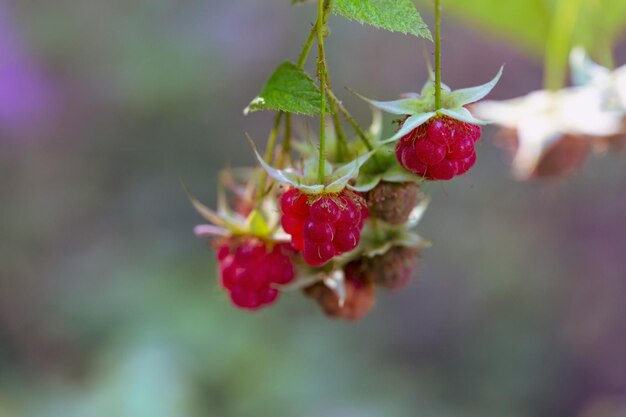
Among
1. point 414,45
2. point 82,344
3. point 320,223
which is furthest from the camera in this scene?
point 414,45

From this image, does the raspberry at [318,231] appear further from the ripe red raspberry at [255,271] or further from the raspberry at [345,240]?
the ripe red raspberry at [255,271]

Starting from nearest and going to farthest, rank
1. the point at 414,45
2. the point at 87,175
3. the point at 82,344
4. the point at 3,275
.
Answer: the point at 82,344 < the point at 3,275 < the point at 87,175 < the point at 414,45

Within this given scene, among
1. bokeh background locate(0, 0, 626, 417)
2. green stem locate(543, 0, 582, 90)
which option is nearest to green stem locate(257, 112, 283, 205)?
green stem locate(543, 0, 582, 90)

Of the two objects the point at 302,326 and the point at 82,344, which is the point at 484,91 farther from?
the point at 82,344

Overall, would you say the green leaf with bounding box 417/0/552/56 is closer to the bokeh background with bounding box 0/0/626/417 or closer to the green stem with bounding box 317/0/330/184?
the green stem with bounding box 317/0/330/184

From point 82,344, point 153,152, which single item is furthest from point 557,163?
point 153,152

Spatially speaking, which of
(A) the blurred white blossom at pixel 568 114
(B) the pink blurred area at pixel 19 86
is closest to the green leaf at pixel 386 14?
(A) the blurred white blossom at pixel 568 114

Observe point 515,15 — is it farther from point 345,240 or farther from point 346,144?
point 345,240
